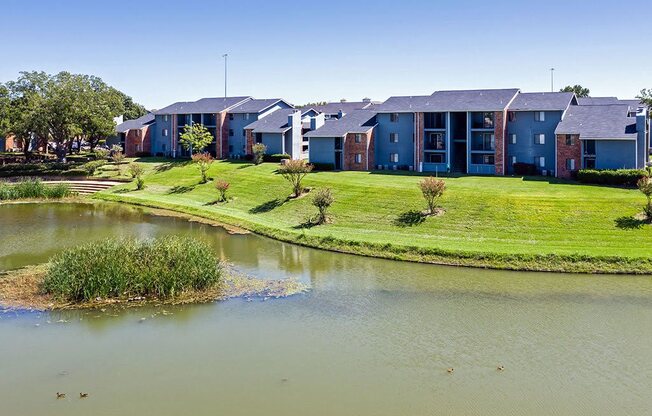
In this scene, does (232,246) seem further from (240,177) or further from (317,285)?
(240,177)

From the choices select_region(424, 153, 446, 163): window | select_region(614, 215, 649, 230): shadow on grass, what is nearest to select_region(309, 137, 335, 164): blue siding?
select_region(424, 153, 446, 163): window

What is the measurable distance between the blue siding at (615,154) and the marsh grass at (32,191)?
151ft

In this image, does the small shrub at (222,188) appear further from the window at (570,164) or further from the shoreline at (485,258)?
the window at (570,164)

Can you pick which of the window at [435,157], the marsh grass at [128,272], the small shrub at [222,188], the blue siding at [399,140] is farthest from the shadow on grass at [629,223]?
the small shrub at [222,188]

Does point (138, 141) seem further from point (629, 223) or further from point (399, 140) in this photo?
point (629, 223)

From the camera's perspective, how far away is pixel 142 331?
21.6 meters

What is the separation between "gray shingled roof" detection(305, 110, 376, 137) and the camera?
60719 mm

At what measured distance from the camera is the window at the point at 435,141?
58.1 meters

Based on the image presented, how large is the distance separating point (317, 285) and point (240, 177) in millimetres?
31839

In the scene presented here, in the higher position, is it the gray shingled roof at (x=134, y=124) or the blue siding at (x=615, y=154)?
the gray shingled roof at (x=134, y=124)

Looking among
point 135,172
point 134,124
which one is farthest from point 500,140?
point 134,124

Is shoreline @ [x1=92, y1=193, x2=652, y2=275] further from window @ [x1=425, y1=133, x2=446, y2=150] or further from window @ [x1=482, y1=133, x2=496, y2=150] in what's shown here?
window @ [x1=482, y1=133, x2=496, y2=150]

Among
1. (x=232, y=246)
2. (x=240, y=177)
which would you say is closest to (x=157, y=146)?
(x=240, y=177)

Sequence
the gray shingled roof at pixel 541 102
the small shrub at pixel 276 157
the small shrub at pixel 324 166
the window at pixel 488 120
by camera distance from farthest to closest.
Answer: the small shrub at pixel 276 157, the small shrub at pixel 324 166, the window at pixel 488 120, the gray shingled roof at pixel 541 102
